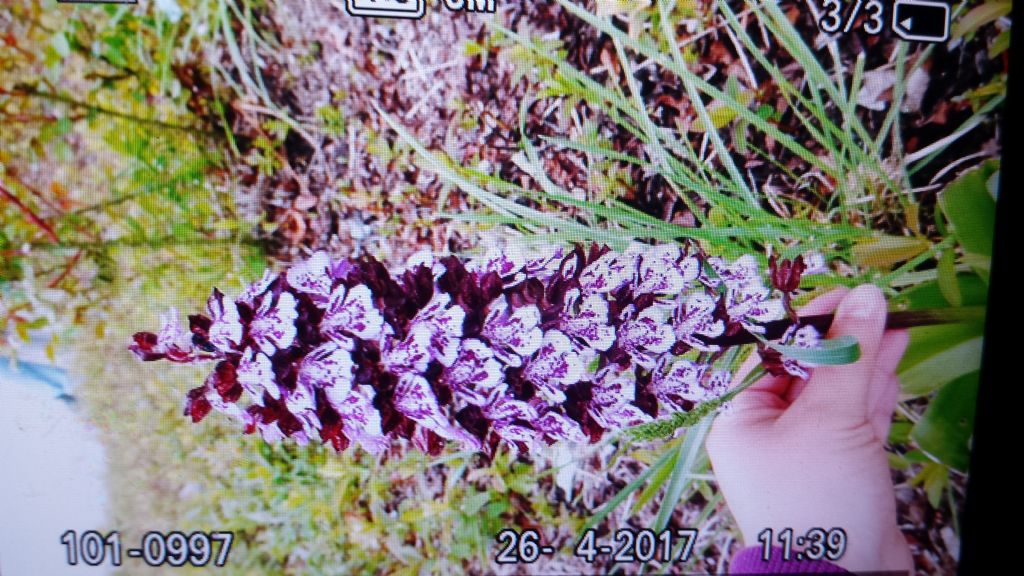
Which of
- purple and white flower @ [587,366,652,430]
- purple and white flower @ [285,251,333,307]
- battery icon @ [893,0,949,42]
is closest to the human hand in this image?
purple and white flower @ [587,366,652,430]

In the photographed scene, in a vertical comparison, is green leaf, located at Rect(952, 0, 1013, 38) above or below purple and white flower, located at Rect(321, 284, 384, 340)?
above

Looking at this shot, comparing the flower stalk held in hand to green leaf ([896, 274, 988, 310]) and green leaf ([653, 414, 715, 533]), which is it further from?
green leaf ([896, 274, 988, 310])

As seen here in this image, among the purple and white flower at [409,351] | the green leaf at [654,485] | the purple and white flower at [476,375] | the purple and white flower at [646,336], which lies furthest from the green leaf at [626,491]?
the purple and white flower at [409,351]

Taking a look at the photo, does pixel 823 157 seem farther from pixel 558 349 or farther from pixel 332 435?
pixel 332 435

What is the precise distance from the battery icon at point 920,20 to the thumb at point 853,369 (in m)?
0.36

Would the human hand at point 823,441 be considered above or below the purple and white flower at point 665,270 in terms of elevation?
below

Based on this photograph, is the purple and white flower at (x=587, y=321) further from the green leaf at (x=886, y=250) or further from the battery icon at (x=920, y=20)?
the battery icon at (x=920, y=20)

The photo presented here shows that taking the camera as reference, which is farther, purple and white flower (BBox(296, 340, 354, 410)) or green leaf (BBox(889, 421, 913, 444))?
green leaf (BBox(889, 421, 913, 444))

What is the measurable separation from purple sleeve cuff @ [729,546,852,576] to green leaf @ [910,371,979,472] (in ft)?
0.76

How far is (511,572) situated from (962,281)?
0.79 metres

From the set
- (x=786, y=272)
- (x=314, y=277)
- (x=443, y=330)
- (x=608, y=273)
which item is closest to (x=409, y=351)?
(x=443, y=330)

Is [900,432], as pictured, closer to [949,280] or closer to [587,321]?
[949,280]

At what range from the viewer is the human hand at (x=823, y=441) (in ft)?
3.15

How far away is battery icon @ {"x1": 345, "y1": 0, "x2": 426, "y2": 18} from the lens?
34.2 inches
